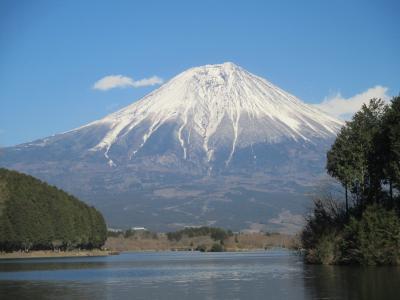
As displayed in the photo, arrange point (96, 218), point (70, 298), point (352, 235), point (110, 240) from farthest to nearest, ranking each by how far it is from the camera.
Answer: point (110, 240) → point (96, 218) → point (352, 235) → point (70, 298)

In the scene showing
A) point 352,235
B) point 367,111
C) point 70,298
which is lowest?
point 70,298

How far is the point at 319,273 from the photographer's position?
5628 centimetres

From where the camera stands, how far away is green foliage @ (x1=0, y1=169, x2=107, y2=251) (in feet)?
344

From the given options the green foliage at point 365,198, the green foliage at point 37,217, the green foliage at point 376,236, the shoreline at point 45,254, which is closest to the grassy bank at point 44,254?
the shoreline at point 45,254

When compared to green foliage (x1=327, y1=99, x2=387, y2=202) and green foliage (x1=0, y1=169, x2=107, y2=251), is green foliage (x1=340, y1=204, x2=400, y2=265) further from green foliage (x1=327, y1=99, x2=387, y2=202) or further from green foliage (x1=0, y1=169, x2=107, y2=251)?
green foliage (x1=0, y1=169, x2=107, y2=251)

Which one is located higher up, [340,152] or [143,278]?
[340,152]

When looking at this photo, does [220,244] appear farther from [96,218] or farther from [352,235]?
[352,235]

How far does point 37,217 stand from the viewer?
110 metres

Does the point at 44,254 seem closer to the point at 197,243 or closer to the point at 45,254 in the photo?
the point at 45,254

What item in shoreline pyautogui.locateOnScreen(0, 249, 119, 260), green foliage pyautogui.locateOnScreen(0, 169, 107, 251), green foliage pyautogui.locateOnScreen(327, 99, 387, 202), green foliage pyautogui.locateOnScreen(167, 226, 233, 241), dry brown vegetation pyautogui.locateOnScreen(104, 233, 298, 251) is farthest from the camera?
green foliage pyautogui.locateOnScreen(167, 226, 233, 241)

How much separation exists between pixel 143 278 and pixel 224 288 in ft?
43.7

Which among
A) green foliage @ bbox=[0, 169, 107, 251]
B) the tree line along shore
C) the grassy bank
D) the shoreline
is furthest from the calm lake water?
the grassy bank

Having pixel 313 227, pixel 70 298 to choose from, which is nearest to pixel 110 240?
pixel 313 227

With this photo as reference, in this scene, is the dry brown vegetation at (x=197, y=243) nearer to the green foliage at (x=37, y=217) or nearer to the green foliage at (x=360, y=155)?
the green foliage at (x=37, y=217)
